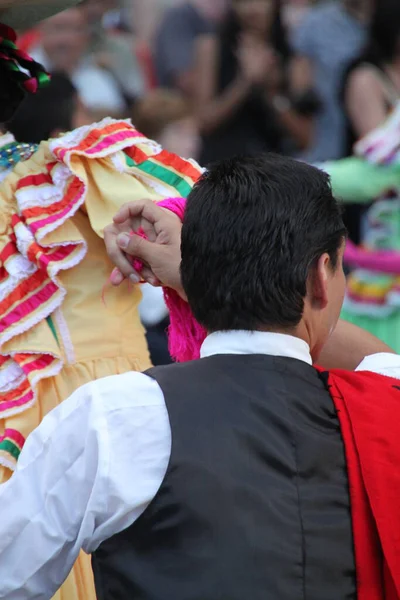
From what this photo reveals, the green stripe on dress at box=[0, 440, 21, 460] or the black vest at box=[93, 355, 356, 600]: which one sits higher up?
the black vest at box=[93, 355, 356, 600]

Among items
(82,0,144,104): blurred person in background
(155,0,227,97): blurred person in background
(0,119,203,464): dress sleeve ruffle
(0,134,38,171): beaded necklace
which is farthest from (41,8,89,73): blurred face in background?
(0,119,203,464): dress sleeve ruffle

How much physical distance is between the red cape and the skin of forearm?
394mm

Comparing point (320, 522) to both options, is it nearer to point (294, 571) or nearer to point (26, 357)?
point (294, 571)

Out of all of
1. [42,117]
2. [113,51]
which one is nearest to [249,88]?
[113,51]

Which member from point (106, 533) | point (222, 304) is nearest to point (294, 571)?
point (106, 533)

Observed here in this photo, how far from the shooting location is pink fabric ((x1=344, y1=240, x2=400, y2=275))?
3883mm

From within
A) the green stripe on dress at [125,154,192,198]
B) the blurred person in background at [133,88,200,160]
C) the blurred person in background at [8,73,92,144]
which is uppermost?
the green stripe on dress at [125,154,192,198]

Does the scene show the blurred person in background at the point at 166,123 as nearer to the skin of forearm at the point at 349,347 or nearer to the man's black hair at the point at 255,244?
the skin of forearm at the point at 349,347

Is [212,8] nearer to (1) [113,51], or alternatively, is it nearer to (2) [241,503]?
(1) [113,51]

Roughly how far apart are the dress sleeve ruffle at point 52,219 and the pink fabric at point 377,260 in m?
1.93

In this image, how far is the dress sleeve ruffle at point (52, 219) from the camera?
2.02 meters

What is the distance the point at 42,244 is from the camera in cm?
202

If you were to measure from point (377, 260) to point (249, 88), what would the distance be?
7.72 ft

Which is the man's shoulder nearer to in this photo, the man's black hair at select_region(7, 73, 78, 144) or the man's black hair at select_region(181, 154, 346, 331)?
the man's black hair at select_region(181, 154, 346, 331)
